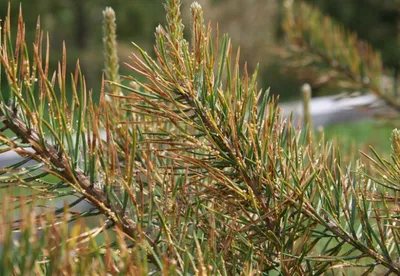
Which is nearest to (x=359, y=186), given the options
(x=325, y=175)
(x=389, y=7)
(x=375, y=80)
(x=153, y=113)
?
(x=325, y=175)

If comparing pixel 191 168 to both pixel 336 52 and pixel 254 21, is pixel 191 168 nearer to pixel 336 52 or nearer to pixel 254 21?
pixel 336 52

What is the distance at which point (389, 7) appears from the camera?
7.09 meters

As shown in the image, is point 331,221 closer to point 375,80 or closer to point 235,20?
point 375,80

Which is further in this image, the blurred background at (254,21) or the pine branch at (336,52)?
the blurred background at (254,21)

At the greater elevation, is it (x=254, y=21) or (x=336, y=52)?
(x=254, y=21)

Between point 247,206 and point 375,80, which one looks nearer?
point 247,206

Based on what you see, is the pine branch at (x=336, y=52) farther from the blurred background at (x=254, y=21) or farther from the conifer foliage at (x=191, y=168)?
the blurred background at (x=254, y=21)

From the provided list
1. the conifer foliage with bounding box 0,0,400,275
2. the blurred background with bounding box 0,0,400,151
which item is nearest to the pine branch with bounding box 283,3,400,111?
the conifer foliage with bounding box 0,0,400,275

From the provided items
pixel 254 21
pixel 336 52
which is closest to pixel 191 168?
pixel 336 52

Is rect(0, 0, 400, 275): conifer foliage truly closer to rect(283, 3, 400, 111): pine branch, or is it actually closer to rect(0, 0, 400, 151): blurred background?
rect(283, 3, 400, 111): pine branch

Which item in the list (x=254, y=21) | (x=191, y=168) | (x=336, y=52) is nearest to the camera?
(x=191, y=168)

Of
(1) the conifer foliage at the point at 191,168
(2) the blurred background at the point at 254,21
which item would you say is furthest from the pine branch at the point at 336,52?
(2) the blurred background at the point at 254,21

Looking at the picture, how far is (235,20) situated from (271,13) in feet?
1.47

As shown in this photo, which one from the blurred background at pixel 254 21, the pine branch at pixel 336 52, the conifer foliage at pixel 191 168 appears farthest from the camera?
the blurred background at pixel 254 21
